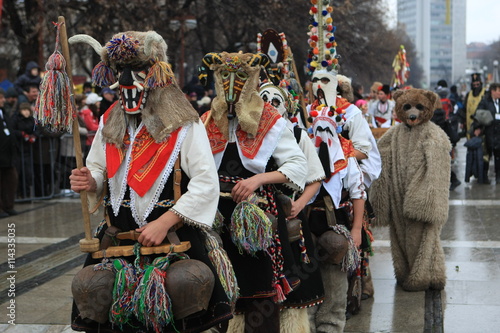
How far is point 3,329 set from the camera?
552cm

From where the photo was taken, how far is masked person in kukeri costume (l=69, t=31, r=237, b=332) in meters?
3.47

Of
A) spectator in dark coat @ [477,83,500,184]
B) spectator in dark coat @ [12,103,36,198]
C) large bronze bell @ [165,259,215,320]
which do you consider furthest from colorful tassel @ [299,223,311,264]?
spectator in dark coat @ [477,83,500,184]

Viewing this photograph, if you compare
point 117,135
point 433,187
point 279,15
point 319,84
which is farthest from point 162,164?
point 279,15

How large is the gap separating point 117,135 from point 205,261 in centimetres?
75

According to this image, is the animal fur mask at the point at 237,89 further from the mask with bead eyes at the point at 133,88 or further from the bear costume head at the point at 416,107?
the bear costume head at the point at 416,107

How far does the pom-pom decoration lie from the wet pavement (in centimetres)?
238

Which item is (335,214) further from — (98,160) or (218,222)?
(98,160)

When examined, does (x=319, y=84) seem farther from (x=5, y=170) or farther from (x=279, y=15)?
(x=279, y=15)

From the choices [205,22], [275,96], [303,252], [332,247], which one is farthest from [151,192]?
[205,22]

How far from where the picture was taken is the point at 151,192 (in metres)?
3.64

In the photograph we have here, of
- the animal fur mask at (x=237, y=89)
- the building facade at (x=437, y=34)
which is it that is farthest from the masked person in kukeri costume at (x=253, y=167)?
the building facade at (x=437, y=34)

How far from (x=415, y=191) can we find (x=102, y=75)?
341cm

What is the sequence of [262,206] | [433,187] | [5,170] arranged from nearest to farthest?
1. [262,206]
2. [433,187]
3. [5,170]

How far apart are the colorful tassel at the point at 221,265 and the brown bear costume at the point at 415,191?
291 centimetres
